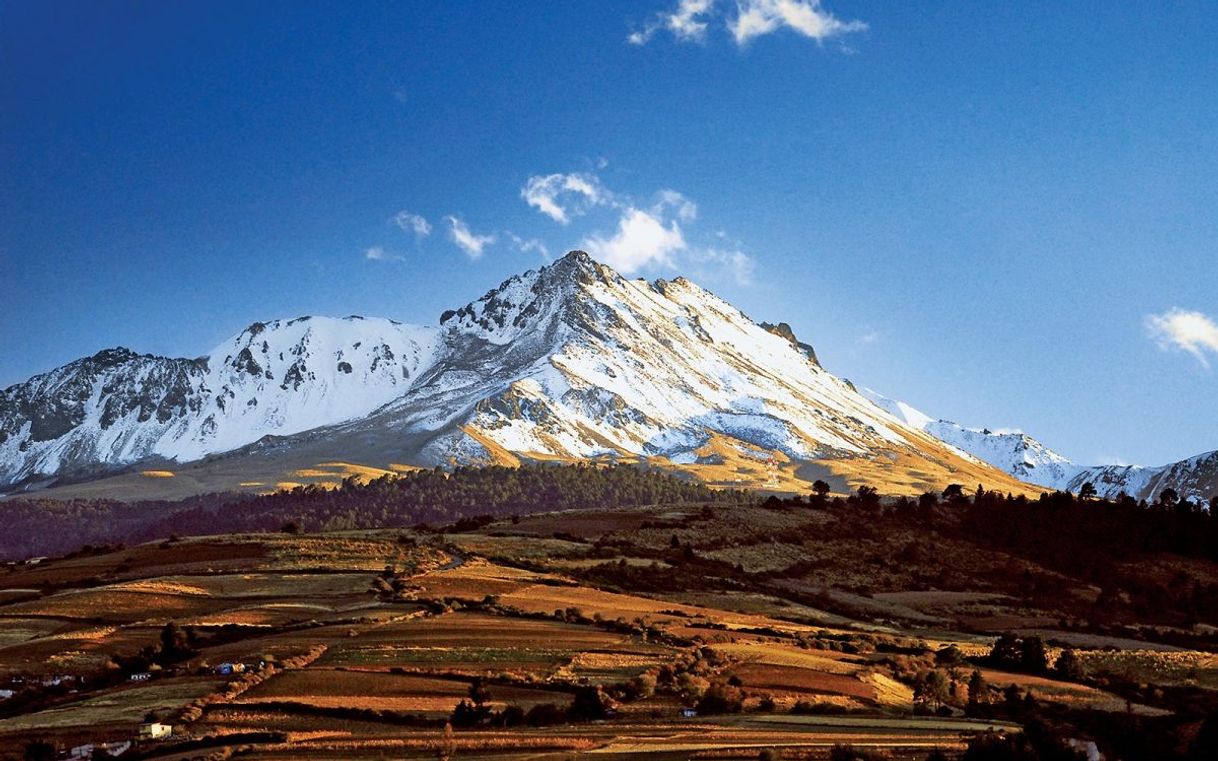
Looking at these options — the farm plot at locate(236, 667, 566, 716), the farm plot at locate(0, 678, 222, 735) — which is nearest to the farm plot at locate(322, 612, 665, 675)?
the farm plot at locate(236, 667, 566, 716)

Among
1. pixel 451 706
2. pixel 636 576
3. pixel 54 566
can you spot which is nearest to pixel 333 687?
pixel 451 706

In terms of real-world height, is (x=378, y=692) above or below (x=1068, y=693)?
below

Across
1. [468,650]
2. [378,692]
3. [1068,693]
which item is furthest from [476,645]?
[1068,693]

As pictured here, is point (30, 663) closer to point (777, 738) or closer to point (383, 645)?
A: point (383, 645)

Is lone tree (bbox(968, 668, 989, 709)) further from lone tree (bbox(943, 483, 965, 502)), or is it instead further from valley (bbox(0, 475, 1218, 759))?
lone tree (bbox(943, 483, 965, 502))

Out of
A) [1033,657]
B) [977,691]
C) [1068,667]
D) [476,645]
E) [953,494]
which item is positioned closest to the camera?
[977,691]

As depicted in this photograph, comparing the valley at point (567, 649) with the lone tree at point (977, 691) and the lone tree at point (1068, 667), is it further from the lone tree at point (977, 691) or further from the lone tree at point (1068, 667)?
the lone tree at point (1068, 667)

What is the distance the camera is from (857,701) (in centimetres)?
5144

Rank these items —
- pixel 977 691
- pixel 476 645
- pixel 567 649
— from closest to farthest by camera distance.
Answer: pixel 977 691 → pixel 567 649 → pixel 476 645

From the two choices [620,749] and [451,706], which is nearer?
[620,749]

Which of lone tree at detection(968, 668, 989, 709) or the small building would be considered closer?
the small building

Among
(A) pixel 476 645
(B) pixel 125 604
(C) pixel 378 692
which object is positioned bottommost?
(C) pixel 378 692

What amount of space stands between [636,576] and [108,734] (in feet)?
190

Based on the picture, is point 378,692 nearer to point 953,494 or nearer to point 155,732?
point 155,732
